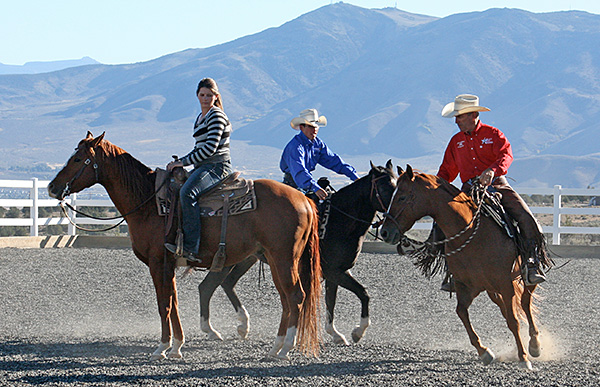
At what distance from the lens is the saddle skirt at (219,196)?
6848 millimetres

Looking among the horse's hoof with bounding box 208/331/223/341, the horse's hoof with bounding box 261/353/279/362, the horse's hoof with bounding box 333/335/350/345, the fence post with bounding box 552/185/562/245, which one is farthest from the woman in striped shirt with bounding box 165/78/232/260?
the fence post with bounding box 552/185/562/245

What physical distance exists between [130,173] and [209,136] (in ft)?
2.81

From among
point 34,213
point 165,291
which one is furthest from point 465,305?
point 34,213

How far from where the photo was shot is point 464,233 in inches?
259

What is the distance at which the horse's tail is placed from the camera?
679 cm

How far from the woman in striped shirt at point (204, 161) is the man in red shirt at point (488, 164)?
211cm

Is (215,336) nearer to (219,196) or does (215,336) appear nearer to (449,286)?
(219,196)

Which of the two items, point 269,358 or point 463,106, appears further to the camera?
point 463,106

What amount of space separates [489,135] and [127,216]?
11.2ft

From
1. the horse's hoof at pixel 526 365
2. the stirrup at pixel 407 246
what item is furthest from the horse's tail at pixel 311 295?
the horse's hoof at pixel 526 365

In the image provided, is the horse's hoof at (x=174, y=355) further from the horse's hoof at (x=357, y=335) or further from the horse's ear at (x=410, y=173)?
the horse's ear at (x=410, y=173)

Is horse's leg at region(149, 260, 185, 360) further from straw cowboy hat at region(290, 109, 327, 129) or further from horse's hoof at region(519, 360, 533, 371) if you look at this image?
horse's hoof at region(519, 360, 533, 371)

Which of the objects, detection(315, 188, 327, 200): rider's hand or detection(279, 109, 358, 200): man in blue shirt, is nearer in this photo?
detection(315, 188, 327, 200): rider's hand

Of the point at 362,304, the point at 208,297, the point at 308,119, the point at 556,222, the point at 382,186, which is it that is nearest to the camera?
the point at 362,304
